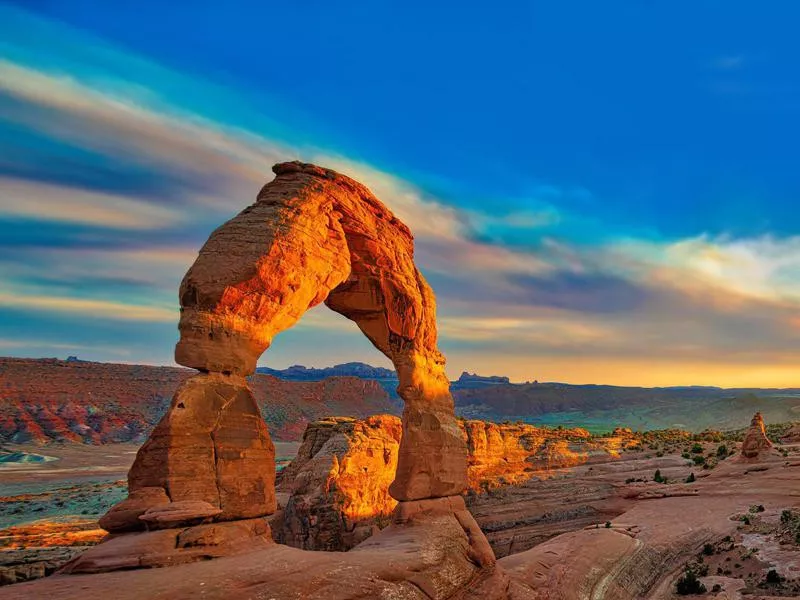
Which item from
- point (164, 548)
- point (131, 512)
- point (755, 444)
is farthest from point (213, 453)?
point (755, 444)

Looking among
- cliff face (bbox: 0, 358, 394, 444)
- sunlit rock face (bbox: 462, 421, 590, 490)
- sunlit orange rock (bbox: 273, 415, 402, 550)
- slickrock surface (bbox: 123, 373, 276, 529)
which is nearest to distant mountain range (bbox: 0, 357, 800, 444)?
cliff face (bbox: 0, 358, 394, 444)

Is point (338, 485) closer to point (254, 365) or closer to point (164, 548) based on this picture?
point (254, 365)

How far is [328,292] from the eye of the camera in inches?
576

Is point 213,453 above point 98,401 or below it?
above

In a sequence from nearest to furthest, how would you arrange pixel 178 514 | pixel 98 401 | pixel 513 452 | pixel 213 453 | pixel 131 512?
pixel 178 514 → pixel 131 512 → pixel 213 453 → pixel 513 452 → pixel 98 401

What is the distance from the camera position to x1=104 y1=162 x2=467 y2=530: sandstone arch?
36.1 feet

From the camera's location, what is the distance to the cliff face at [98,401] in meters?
87.3

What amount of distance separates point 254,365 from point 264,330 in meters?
0.88

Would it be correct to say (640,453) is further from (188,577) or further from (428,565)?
(188,577)

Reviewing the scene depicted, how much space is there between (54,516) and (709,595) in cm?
4092

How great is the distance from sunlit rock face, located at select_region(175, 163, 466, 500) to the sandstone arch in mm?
33

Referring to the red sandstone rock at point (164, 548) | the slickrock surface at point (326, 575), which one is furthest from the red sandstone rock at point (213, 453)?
the slickrock surface at point (326, 575)

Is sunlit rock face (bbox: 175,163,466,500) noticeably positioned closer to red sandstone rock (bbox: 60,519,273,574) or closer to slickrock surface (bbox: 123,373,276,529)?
slickrock surface (bbox: 123,373,276,529)

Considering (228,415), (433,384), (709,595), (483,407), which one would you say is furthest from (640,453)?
(483,407)
